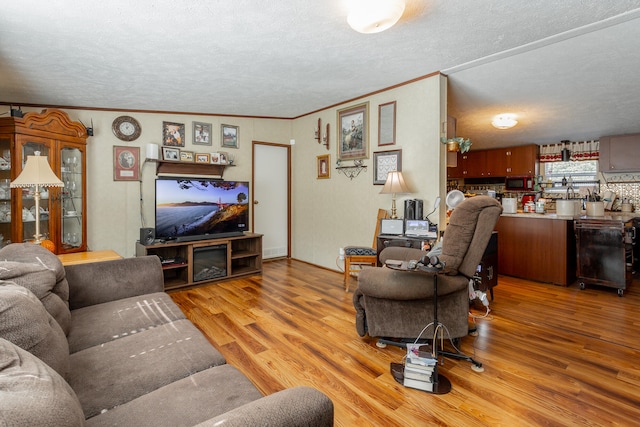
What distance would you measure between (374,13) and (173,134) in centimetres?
343

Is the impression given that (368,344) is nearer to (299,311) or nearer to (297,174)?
(299,311)

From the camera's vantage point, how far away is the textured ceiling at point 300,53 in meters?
2.17

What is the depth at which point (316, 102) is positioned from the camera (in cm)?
440

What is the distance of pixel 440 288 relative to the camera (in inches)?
81.1

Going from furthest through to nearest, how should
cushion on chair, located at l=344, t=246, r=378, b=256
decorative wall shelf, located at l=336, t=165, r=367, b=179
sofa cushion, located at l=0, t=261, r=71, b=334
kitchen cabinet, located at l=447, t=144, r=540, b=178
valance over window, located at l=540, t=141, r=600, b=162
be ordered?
kitchen cabinet, located at l=447, t=144, r=540, b=178
valance over window, located at l=540, t=141, r=600, b=162
decorative wall shelf, located at l=336, t=165, r=367, b=179
cushion on chair, located at l=344, t=246, r=378, b=256
sofa cushion, located at l=0, t=261, r=71, b=334

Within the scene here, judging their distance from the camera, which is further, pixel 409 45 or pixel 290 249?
pixel 290 249

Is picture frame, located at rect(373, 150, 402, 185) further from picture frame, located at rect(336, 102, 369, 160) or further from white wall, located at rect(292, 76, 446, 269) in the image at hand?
picture frame, located at rect(336, 102, 369, 160)

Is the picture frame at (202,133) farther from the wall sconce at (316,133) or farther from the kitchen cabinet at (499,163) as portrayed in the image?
the kitchen cabinet at (499,163)

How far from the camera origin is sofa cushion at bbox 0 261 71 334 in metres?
1.47

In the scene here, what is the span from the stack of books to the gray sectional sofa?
3.58 ft

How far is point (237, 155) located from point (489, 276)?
375 cm

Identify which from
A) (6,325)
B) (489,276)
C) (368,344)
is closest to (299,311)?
(368,344)

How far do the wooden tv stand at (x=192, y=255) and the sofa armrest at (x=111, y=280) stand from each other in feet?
4.94

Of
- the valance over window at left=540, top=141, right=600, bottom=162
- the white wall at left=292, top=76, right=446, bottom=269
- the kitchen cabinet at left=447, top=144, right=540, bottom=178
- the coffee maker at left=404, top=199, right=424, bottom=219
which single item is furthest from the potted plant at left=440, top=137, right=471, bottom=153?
the valance over window at left=540, top=141, right=600, bottom=162
